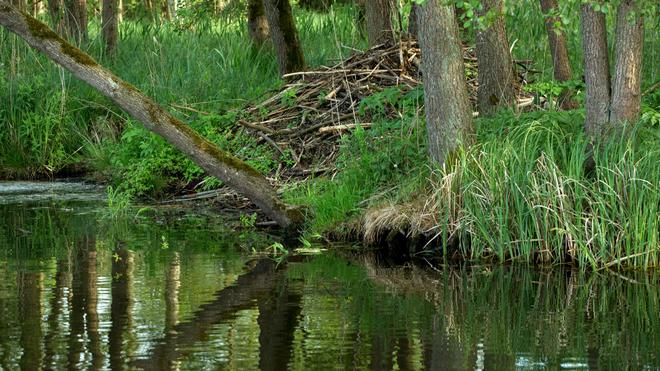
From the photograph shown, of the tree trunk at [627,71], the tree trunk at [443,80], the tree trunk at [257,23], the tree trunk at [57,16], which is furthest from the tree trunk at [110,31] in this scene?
the tree trunk at [627,71]

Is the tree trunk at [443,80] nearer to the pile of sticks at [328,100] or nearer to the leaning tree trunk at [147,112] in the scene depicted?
the leaning tree trunk at [147,112]

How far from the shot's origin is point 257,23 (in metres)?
19.2

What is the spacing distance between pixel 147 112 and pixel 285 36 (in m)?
5.96

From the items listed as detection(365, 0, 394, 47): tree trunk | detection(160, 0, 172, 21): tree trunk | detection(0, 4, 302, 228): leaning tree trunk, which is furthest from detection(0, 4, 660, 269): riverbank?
detection(160, 0, 172, 21): tree trunk

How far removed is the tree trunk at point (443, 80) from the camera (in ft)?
37.1

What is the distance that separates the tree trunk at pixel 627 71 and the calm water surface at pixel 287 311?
5.38ft

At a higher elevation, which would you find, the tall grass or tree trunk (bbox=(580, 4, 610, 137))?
tree trunk (bbox=(580, 4, 610, 137))

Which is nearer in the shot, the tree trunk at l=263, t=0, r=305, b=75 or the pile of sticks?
the pile of sticks

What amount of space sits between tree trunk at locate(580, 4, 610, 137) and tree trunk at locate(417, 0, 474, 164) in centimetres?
109

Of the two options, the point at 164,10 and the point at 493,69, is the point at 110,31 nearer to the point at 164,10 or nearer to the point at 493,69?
the point at 493,69

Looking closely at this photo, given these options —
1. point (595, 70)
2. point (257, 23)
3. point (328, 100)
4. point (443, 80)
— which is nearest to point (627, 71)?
point (595, 70)

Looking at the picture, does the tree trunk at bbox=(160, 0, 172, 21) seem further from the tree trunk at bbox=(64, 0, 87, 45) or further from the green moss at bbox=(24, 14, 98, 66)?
the green moss at bbox=(24, 14, 98, 66)

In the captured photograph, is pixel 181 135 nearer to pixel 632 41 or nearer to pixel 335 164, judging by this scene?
pixel 335 164

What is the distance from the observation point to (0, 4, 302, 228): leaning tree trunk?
448 inches
